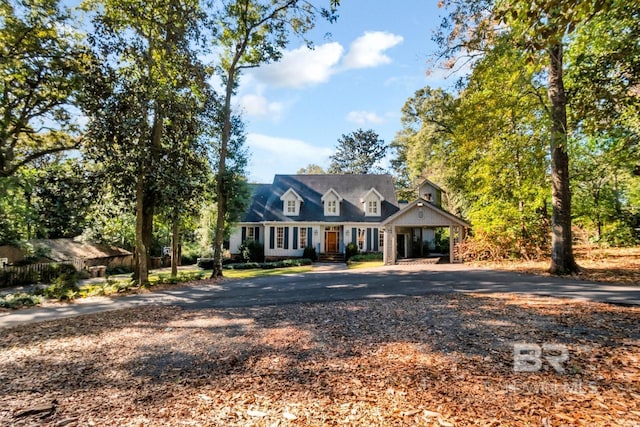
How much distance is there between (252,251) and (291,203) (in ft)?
16.3

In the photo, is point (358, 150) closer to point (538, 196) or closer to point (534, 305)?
point (538, 196)

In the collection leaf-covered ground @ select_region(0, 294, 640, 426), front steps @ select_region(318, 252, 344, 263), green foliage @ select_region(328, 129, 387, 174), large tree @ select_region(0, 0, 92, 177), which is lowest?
front steps @ select_region(318, 252, 344, 263)

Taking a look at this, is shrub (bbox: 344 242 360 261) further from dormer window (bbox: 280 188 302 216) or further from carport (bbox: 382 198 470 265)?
carport (bbox: 382 198 470 265)

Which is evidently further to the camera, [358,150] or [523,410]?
[358,150]

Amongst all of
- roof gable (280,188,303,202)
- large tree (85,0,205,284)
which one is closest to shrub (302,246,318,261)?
roof gable (280,188,303,202)

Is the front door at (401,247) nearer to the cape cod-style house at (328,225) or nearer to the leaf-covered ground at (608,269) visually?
the cape cod-style house at (328,225)

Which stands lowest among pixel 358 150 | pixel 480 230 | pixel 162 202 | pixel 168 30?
pixel 480 230

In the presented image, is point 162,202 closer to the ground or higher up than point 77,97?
closer to the ground

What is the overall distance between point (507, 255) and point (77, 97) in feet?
63.7

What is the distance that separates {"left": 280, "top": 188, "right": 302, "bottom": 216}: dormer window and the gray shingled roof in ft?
1.36

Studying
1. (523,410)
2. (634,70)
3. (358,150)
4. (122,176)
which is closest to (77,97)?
(122,176)

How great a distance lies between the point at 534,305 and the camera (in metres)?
6.19

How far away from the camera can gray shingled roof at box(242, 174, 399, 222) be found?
87.1 feet

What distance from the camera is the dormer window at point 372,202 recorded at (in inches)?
1046
